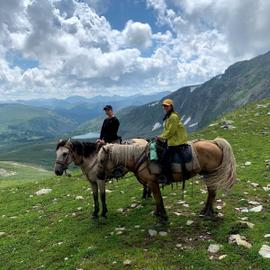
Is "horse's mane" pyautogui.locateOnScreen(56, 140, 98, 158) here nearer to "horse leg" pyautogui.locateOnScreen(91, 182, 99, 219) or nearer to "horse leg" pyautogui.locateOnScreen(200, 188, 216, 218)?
"horse leg" pyautogui.locateOnScreen(91, 182, 99, 219)

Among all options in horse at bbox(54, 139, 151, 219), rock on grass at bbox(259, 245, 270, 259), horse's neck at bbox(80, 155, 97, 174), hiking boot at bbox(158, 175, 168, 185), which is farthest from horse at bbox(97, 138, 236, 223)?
rock on grass at bbox(259, 245, 270, 259)

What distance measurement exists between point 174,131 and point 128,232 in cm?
417

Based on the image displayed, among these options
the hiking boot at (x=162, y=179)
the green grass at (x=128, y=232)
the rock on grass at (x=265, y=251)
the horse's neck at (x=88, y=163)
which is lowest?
the green grass at (x=128, y=232)

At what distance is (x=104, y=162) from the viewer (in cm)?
1498

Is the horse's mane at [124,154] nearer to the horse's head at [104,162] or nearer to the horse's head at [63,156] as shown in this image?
the horse's head at [104,162]

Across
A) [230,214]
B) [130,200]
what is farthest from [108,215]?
[230,214]

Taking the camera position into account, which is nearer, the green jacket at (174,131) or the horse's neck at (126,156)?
the green jacket at (174,131)

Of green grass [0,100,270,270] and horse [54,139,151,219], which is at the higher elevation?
horse [54,139,151,219]

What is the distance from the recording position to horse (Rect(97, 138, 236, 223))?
14797 mm

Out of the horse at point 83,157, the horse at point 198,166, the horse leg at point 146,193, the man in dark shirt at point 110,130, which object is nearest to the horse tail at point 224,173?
the horse at point 198,166

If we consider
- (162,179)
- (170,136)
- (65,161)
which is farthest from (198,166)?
(65,161)

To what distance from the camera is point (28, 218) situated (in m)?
19.3

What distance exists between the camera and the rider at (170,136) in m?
14.3

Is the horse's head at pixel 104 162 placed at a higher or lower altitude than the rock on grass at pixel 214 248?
higher
